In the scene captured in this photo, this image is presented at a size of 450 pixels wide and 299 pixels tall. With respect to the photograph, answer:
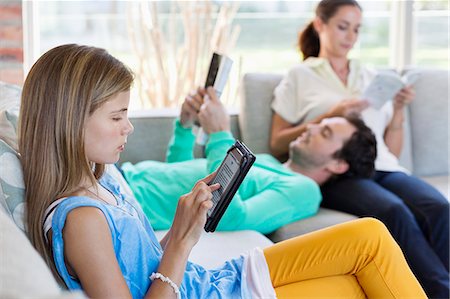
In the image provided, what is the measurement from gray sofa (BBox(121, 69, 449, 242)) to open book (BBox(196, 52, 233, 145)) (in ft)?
1.34

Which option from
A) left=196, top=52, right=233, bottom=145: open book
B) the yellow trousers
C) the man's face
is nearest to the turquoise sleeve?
left=196, top=52, right=233, bottom=145: open book

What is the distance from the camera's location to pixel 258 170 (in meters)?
2.69

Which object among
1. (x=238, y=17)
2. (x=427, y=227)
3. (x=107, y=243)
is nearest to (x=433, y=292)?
(x=427, y=227)

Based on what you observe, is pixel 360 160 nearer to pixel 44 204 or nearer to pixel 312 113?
pixel 312 113

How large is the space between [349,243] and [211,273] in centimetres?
32

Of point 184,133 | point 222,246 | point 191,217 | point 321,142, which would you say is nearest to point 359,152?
point 321,142

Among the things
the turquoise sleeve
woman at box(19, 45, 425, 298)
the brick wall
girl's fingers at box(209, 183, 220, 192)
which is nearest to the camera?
woman at box(19, 45, 425, 298)

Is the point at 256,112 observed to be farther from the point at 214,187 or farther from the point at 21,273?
the point at 21,273

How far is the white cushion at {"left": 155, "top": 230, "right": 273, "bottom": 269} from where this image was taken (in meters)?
2.15

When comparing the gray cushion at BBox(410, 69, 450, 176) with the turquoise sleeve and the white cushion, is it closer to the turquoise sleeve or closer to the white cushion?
the turquoise sleeve

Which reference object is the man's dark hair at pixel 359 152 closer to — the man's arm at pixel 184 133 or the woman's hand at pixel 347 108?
the woman's hand at pixel 347 108

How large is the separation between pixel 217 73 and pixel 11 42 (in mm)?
1673

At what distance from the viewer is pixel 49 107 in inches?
59.2

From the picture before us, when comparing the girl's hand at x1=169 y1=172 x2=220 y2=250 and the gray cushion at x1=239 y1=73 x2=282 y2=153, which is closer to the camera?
the girl's hand at x1=169 y1=172 x2=220 y2=250
